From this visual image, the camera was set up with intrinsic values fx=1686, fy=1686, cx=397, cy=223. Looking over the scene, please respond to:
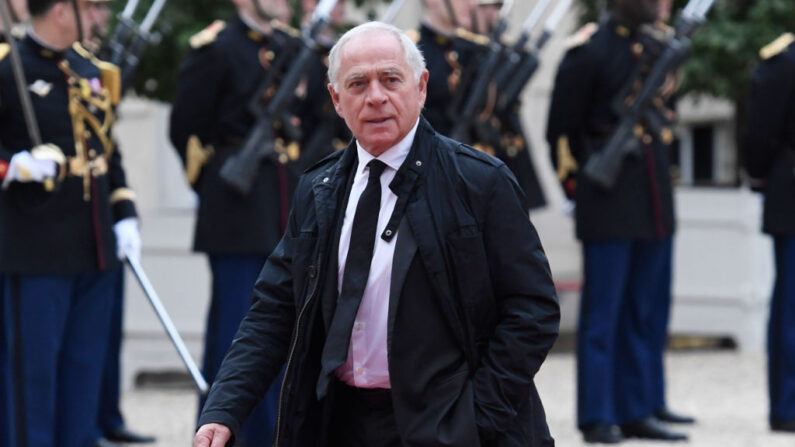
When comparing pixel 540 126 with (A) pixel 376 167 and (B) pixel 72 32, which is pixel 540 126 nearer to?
(B) pixel 72 32

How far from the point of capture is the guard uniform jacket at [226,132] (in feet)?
23.9

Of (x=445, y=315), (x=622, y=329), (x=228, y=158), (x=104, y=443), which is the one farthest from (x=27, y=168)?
(x=622, y=329)

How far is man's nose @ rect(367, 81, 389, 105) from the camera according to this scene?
12.4 feet

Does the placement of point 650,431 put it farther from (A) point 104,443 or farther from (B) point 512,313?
(B) point 512,313

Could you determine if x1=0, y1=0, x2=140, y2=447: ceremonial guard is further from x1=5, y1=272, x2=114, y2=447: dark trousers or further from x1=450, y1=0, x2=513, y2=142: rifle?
x1=450, y1=0, x2=513, y2=142: rifle

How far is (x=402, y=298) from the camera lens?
3.78 meters

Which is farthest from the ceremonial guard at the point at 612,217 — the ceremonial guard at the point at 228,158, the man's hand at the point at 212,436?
the man's hand at the point at 212,436

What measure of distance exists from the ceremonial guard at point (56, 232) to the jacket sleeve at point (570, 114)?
2268 millimetres

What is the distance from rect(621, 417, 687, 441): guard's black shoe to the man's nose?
14.6 ft

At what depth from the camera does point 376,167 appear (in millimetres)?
3891

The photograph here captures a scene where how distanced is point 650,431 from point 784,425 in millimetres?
663

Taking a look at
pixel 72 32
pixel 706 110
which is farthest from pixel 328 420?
pixel 706 110

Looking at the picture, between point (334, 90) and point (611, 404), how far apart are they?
425cm

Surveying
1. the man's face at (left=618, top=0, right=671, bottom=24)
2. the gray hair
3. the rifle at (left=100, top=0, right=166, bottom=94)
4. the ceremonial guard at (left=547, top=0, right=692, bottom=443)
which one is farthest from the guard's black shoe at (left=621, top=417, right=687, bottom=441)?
the gray hair
